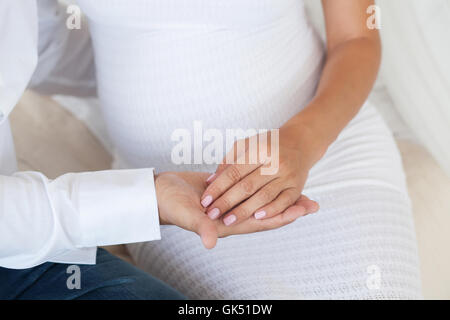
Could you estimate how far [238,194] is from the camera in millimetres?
572

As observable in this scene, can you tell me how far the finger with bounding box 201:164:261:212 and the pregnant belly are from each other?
0.56ft

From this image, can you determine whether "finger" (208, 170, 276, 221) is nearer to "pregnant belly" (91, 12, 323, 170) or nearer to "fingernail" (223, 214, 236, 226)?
"fingernail" (223, 214, 236, 226)

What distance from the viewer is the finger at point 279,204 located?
579 mm

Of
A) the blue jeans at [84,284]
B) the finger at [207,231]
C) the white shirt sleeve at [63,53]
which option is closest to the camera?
the finger at [207,231]

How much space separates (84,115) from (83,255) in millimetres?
499

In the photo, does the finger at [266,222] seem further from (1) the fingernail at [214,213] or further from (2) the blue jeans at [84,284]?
(2) the blue jeans at [84,284]

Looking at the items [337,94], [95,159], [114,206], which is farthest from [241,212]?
[95,159]

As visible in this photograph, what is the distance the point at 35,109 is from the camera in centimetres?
101

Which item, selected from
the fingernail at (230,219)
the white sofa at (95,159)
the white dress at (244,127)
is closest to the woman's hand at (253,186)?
the fingernail at (230,219)

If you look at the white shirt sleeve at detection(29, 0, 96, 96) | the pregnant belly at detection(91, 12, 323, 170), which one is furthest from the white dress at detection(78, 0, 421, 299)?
the white shirt sleeve at detection(29, 0, 96, 96)

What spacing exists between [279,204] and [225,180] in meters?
0.07

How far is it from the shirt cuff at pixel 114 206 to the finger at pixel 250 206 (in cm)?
9

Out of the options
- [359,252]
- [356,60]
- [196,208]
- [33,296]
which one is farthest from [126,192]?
[356,60]

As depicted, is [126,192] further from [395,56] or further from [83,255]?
[395,56]
